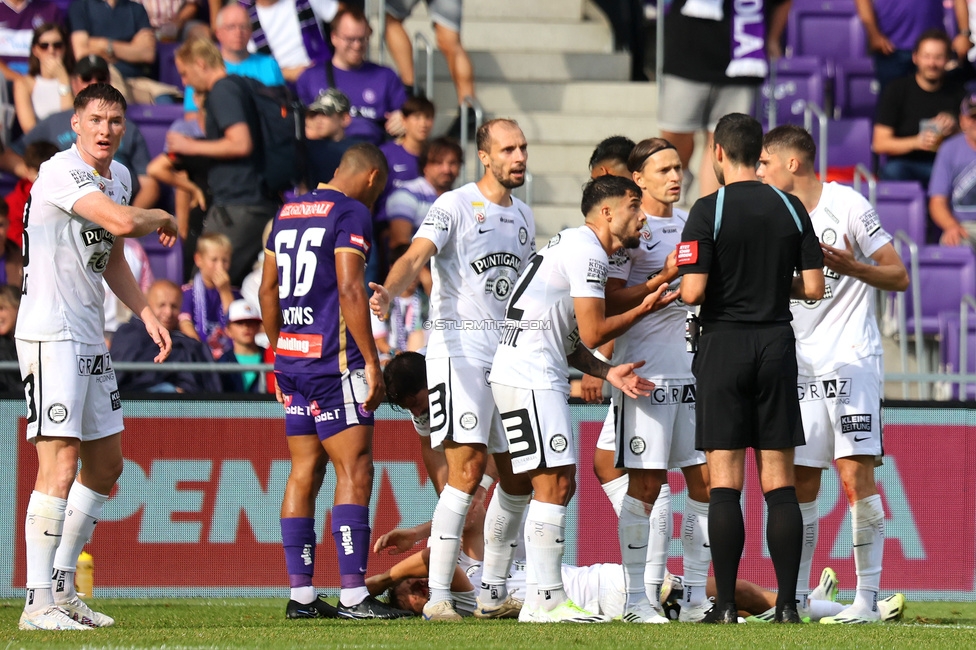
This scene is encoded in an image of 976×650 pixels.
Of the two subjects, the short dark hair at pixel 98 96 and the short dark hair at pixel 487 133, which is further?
the short dark hair at pixel 487 133

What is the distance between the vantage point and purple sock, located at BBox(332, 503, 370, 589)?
308 inches

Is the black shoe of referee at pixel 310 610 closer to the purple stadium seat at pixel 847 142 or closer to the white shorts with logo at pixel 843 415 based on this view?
the white shorts with logo at pixel 843 415

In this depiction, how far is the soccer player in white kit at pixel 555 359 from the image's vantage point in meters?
7.50

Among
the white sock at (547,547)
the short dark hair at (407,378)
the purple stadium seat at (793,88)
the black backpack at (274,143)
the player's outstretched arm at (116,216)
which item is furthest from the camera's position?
the purple stadium seat at (793,88)

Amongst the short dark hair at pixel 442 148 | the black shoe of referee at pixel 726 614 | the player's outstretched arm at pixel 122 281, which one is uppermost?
the short dark hair at pixel 442 148

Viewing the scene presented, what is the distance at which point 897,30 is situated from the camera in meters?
15.1

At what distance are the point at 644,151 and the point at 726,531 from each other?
2302 millimetres

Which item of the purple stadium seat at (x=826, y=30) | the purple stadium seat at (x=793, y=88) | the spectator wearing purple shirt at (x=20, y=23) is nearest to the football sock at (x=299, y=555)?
the spectator wearing purple shirt at (x=20, y=23)

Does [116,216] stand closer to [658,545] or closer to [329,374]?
[329,374]

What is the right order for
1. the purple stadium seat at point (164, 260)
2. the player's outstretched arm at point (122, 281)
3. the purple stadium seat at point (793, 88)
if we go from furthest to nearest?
the purple stadium seat at point (793, 88) → the purple stadium seat at point (164, 260) → the player's outstretched arm at point (122, 281)

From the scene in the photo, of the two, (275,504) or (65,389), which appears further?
(275,504)

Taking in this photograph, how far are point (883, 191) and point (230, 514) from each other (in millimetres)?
6743

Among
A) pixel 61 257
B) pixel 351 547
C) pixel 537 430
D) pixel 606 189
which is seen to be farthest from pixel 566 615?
pixel 61 257

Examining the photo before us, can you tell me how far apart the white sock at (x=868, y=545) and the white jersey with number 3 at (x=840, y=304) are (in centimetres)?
78
